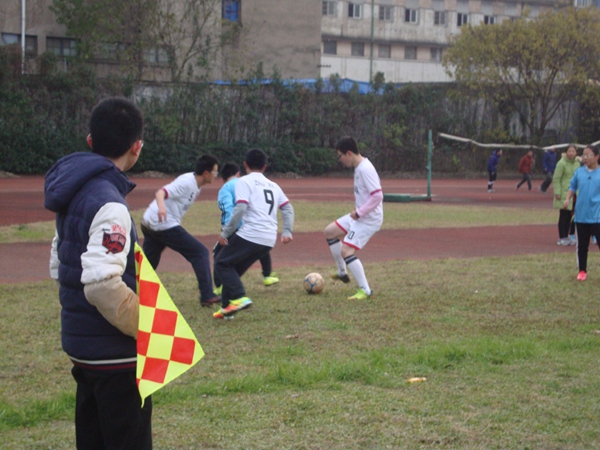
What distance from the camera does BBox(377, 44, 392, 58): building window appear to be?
72562mm

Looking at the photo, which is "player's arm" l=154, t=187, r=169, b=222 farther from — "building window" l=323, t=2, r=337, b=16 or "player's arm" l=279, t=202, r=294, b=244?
"building window" l=323, t=2, r=337, b=16

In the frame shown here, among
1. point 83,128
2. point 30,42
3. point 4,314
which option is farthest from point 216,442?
point 30,42

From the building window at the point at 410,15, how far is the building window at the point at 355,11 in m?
5.01

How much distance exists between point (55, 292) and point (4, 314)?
3.67 feet

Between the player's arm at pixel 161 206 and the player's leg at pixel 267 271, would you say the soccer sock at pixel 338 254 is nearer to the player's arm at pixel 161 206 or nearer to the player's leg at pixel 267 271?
the player's leg at pixel 267 271

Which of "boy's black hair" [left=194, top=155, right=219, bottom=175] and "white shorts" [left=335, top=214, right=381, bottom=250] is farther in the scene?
"white shorts" [left=335, top=214, right=381, bottom=250]

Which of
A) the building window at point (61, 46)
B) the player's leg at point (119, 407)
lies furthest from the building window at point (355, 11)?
the player's leg at point (119, 407)

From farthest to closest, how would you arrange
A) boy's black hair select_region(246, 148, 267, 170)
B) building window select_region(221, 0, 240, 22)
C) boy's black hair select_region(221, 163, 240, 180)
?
building window select_region(221, 0, 240, 22), boy's black hair select_region(221, 163, 240, 180), boy's black hair select_region(246, 148, 267, 170)

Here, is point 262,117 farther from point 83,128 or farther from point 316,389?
point 316,389

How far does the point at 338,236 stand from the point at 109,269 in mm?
6604

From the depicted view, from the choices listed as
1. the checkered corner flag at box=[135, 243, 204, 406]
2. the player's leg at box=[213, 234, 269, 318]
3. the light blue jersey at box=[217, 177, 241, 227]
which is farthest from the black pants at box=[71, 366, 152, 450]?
the light blue jersey at box=[217, 177, 241, 227]

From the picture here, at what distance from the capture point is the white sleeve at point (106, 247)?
2.77 metres

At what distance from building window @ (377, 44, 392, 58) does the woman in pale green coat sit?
6019 cm

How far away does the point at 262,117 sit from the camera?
36281 mm
